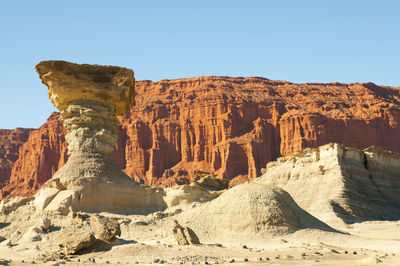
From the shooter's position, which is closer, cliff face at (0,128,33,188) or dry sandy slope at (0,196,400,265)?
dry sandy slope at (0,196,400,265)

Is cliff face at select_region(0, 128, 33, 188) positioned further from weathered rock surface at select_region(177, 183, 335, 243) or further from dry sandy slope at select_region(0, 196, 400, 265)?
weathered rock surface at select_region(177, 183, 335, 243)

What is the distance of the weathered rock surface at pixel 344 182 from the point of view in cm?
4772

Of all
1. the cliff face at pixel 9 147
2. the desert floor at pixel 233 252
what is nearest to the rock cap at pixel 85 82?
the desert floor at pixel 233 252

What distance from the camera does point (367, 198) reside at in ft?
168

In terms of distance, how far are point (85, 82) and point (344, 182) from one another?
80.5ft

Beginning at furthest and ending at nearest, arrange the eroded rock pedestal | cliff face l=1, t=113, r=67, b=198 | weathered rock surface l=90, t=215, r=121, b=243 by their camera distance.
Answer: cliff face l=1, t=113, r=67, b=198 → the eroded rock pedestal → weathered rock surface l=90, t=215, r=121, b=243

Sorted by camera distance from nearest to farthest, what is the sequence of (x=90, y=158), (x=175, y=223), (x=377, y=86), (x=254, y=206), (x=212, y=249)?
(x=212, y=249), (x=175, y=223), (x=254, y=206), (x=90, y=158), (x=377, y=86)

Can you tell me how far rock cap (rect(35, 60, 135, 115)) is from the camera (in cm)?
3953

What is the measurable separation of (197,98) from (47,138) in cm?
3764

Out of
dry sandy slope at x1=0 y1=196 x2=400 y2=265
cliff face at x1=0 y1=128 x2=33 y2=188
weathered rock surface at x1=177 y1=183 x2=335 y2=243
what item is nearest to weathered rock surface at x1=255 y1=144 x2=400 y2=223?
dry sandy slope at x1=0 y1=196 x2=400 y2=265

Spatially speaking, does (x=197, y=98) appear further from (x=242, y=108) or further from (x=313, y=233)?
(x=313, y=233)

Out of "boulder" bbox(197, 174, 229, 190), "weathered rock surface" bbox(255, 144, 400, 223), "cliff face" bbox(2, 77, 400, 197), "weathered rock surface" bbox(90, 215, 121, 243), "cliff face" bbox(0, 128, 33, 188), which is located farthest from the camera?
"cliff face" bbox(0, 128, 33, 188)

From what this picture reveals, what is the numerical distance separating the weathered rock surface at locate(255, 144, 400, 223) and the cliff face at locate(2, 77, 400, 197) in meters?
51.5

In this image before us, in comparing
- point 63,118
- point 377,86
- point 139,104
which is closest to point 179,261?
point 63,118
